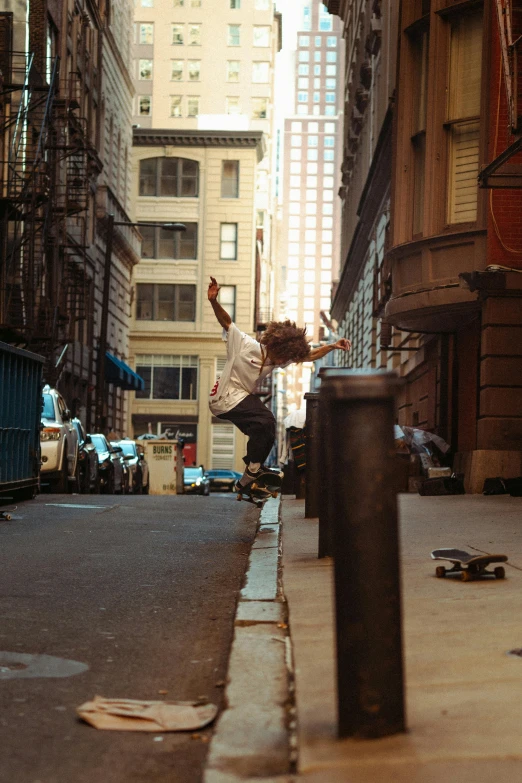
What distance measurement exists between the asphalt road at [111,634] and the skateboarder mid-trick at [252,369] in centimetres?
103

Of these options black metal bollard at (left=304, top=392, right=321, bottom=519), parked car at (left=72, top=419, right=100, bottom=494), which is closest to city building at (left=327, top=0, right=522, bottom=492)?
black metal bollard at (left=304, top=392, right=321, bottom=519)

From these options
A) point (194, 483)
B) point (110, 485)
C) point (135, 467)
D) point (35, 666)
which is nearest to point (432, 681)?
point (35, 666)

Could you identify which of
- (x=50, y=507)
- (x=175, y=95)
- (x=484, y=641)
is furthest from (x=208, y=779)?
(x=175, y=95)

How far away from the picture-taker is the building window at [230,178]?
248 ft

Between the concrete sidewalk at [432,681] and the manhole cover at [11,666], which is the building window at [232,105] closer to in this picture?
the concrete sidewalk at [432,681]

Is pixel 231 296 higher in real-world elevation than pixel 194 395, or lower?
higher

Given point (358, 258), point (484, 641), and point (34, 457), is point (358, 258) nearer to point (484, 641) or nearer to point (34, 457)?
point (34, 457)

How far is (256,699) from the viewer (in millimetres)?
3971

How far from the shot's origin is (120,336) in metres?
58.6

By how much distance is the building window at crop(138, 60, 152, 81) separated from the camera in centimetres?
9262

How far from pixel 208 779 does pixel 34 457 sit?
14114mm

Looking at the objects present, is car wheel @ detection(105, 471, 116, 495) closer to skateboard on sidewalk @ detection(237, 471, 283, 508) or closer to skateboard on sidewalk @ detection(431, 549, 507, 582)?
skateboard on sidewalk @ detection(237, 471, 283, 508)

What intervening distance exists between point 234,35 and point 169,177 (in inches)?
922

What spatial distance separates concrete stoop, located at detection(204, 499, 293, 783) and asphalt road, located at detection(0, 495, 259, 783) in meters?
0.11
